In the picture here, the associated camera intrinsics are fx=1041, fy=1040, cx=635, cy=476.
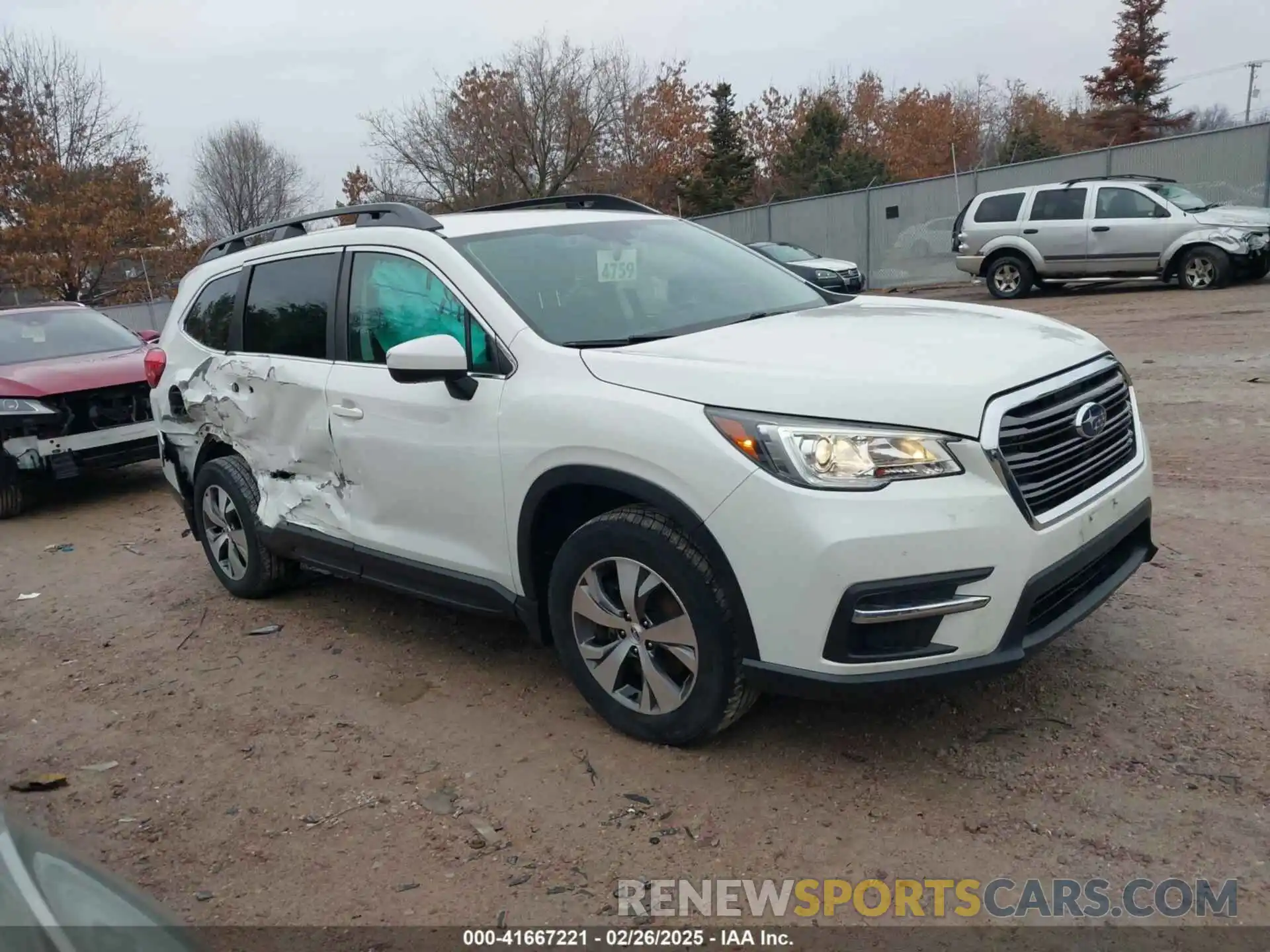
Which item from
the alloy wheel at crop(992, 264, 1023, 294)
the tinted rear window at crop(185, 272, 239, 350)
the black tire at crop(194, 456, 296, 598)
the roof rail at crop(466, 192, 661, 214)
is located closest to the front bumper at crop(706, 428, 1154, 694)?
→ the roof rail at crop(466, 192, 661, 214)

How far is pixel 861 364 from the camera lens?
3160 millimetres

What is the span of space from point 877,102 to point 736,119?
33.8 ft

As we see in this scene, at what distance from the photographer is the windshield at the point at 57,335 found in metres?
8.96

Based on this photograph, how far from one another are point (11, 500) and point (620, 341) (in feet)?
22.1

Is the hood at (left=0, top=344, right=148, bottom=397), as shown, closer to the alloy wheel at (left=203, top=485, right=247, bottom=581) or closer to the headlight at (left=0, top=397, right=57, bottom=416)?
the headlight at (left=0, top=397, right=57, bottom=416)

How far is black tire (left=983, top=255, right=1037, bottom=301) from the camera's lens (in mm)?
17219

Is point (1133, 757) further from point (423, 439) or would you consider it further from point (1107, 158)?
point (1107, 158)

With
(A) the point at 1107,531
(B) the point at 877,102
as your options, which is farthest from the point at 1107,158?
(B) the point at 877,102

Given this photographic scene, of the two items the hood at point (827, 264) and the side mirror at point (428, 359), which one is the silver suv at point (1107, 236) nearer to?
the hood at point (827, 264)

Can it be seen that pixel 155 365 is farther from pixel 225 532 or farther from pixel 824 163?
pixel 824 163

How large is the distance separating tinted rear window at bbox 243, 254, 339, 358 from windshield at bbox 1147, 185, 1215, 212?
14.5 meters

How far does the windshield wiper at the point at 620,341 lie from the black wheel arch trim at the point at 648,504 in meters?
0.47

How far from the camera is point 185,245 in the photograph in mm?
32281

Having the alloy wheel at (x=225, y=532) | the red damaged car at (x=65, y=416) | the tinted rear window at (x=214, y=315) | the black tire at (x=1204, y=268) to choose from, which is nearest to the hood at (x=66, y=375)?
the red damaged car at (x=65, y=416)
